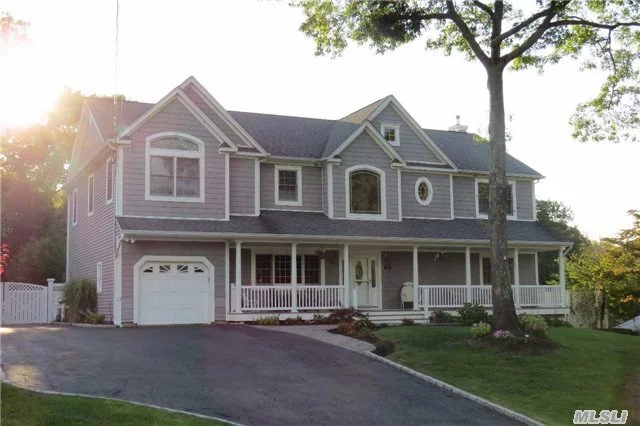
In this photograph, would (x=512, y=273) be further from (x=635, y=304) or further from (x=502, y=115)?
(x=502, y=115)

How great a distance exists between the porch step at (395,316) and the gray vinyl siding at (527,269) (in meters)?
6.81

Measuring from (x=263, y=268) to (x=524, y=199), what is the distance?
12.3 meters

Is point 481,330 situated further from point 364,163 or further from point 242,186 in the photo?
point 364,163

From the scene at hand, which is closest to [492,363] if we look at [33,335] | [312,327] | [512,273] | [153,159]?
[312,327]

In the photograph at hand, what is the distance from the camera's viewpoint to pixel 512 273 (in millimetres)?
29203

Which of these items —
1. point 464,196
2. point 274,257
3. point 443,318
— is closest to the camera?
point 443,318

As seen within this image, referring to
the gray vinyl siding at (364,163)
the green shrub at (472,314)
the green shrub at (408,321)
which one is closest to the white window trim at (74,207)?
the gray vinyl siding at (364,163)

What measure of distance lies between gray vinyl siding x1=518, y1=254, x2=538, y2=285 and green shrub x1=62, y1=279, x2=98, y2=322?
16.7 m

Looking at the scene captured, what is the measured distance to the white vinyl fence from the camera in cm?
2528

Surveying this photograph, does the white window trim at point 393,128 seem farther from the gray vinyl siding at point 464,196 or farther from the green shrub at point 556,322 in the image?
the green shrub at point 556,322

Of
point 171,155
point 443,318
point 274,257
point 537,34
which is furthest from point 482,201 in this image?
point 171,155

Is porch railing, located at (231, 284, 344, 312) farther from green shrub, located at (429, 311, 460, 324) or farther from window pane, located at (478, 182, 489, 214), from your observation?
window pane, located at (478, 182, 489, 214)

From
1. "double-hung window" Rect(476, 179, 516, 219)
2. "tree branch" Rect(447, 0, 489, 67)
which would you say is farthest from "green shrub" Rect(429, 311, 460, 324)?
"tree branch" Rect(447, 0, 489, 67)

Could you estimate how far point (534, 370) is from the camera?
14.3m
